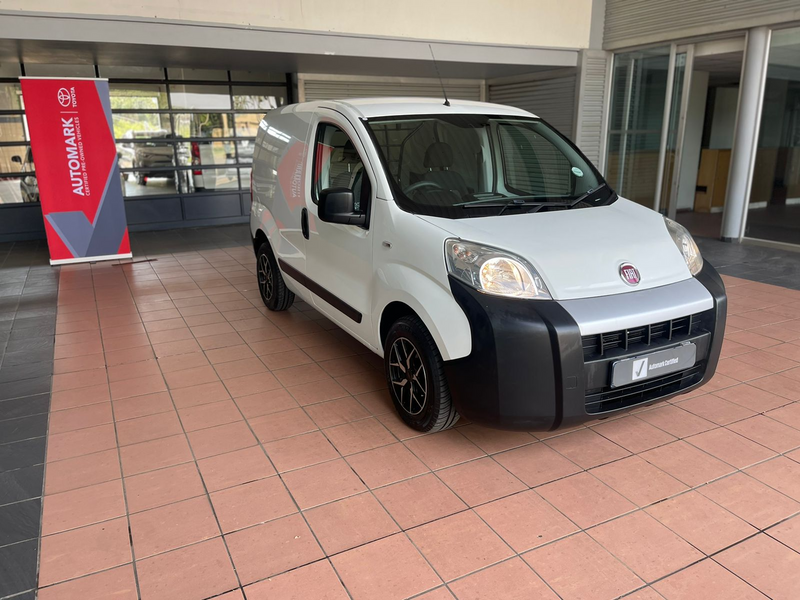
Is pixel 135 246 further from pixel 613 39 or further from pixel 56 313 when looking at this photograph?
pixel 613 39

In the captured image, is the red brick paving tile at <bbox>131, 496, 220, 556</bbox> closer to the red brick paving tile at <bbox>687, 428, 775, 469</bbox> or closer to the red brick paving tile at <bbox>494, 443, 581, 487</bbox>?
the red brick paving tile at <bbox>494, 443, 581, 487</bbox>

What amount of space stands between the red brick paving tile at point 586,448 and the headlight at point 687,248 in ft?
3.23

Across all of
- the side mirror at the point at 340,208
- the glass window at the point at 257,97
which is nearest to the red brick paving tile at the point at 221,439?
the side mirror at the point at 340,208

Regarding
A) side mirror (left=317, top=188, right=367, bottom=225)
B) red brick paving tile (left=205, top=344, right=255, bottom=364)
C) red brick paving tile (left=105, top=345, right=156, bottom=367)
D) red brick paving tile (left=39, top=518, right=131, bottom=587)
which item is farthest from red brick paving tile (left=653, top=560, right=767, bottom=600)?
red brick paving tile (left=105, top=345, right=156, bottom=367)

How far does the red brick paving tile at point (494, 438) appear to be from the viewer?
3.09 metres

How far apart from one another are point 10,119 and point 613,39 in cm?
994

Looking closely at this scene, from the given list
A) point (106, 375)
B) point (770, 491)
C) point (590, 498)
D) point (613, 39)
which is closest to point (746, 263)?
point (613, 39)

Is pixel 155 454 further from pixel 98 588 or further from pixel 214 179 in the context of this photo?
pixel 214 179

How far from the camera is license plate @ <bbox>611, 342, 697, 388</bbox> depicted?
2631mm

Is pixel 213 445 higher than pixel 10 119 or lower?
lower

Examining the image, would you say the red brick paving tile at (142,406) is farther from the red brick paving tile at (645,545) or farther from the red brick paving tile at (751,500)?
the red brick paving tile at (751,500)

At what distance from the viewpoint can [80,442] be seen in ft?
10.6

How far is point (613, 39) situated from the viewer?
392 inches

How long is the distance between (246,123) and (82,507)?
964 centimetres
